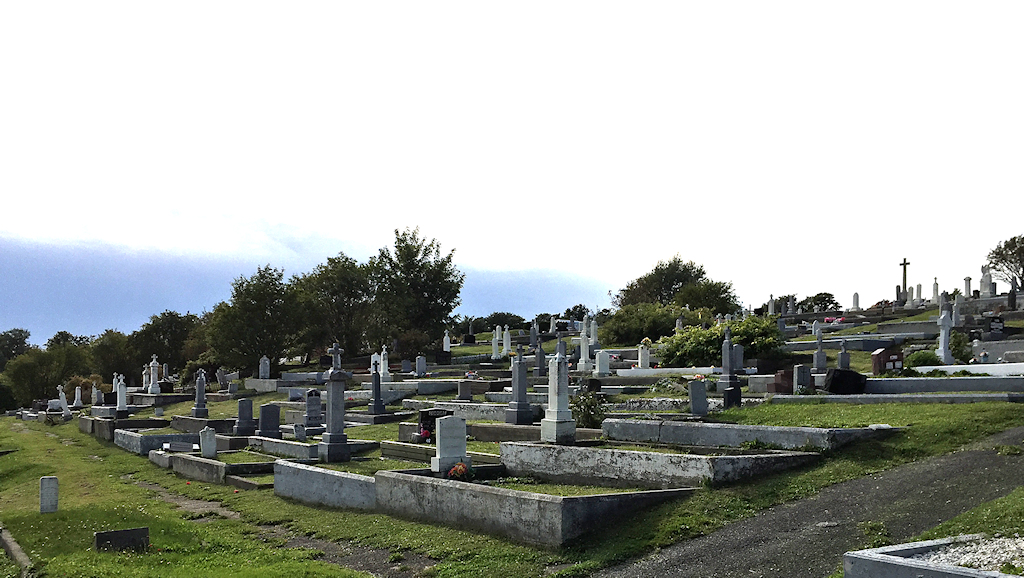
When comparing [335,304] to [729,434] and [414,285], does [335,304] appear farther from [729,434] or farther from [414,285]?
[729,434]

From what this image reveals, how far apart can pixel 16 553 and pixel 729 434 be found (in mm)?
11077

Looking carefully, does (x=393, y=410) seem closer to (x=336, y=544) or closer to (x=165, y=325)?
(x=336, y=544)

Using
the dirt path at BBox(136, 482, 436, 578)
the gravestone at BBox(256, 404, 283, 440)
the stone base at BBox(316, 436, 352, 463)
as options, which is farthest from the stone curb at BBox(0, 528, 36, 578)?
the gravestone at BBox(256, 404, 283, 440)

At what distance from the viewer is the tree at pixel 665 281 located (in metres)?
75.4

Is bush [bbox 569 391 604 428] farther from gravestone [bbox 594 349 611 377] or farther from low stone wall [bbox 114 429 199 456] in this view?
low stone wall [bbox 114 429 199 456]

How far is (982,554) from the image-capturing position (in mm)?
6930

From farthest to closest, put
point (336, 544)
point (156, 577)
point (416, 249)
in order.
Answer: point (416, 249) < point (336, 544) < point (156, 577)

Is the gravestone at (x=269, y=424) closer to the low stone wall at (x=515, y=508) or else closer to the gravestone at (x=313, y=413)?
the gravestone at (x=313, y=413)

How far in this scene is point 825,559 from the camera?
825cm

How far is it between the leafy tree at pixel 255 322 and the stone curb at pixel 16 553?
3662cm

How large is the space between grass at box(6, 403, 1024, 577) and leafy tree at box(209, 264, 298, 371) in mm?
31935

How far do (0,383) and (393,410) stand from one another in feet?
161

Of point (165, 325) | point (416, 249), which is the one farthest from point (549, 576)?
point (165, 325)

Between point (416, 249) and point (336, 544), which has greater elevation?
point (416, 249)
